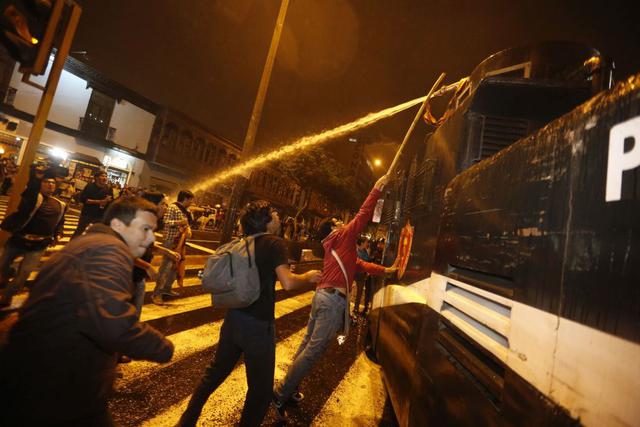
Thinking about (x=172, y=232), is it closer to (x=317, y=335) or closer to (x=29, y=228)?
(x=29, y=228)

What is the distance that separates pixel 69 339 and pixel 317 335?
2209mm

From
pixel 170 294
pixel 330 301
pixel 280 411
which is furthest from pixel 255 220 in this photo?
pixel 170 294

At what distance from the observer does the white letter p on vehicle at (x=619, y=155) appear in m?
0.88

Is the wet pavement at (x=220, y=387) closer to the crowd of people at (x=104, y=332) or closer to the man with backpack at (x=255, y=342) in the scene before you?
the crowd of people at (x=104, y=332)

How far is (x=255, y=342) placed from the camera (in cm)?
252

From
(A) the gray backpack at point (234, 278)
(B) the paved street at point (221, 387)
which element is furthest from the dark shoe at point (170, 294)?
(A) the gray backpack at point (234, 278)

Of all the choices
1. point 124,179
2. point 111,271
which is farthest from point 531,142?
point 124,179

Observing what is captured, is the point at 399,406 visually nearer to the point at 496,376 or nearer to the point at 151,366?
the point at 496,376

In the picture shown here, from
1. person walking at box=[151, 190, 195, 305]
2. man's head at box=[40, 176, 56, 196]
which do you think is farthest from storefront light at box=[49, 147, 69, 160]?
man's head at box=[40, 176, 56, 196]

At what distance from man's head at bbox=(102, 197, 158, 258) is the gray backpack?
26.7 inches

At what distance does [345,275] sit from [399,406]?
1285mm

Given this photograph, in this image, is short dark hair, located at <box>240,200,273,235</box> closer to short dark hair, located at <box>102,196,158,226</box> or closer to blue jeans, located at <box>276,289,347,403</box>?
short dark hair, located at <box>102,196,158,226</box>

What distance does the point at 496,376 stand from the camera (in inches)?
54.1

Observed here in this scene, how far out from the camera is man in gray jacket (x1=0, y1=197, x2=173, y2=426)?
1461 millimetres
